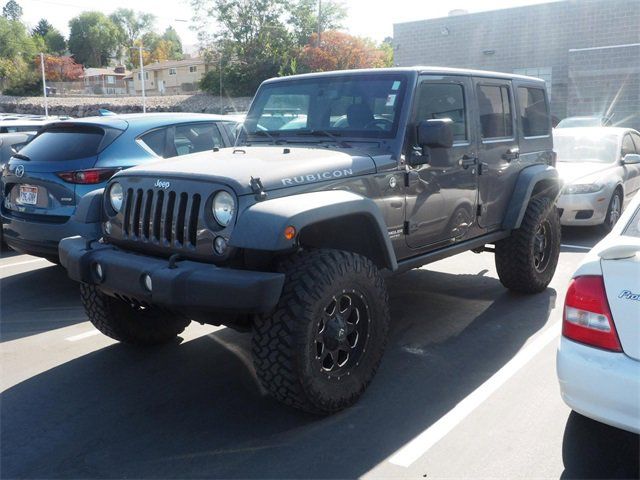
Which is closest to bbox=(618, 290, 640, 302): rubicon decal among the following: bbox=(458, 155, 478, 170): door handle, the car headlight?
bbox=(458, 155, 478, 170): door handle

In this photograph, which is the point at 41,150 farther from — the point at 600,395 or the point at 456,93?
the point at 600,395

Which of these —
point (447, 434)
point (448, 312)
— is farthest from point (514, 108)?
point (447, 434)

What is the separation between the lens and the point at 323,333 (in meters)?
3.61

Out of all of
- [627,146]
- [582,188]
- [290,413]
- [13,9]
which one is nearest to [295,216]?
[290,413]

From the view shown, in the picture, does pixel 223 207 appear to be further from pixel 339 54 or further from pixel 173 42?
pixel 173 42

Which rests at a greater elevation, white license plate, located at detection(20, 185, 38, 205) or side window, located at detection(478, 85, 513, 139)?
side window, located at detection(478, 85, 513, 139)

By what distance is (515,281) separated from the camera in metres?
5.81

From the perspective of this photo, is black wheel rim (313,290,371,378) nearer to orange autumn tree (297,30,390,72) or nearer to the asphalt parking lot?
the asphalt parking lot

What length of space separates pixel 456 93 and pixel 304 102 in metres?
1.17

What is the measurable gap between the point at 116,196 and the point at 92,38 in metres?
118

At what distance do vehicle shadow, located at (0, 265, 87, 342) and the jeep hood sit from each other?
204cm

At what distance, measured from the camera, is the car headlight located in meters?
8.56

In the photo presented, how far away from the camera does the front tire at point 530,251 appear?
5688mm

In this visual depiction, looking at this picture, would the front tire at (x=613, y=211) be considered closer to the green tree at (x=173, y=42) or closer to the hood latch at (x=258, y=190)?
the hood latch at (x=258, y=190)
